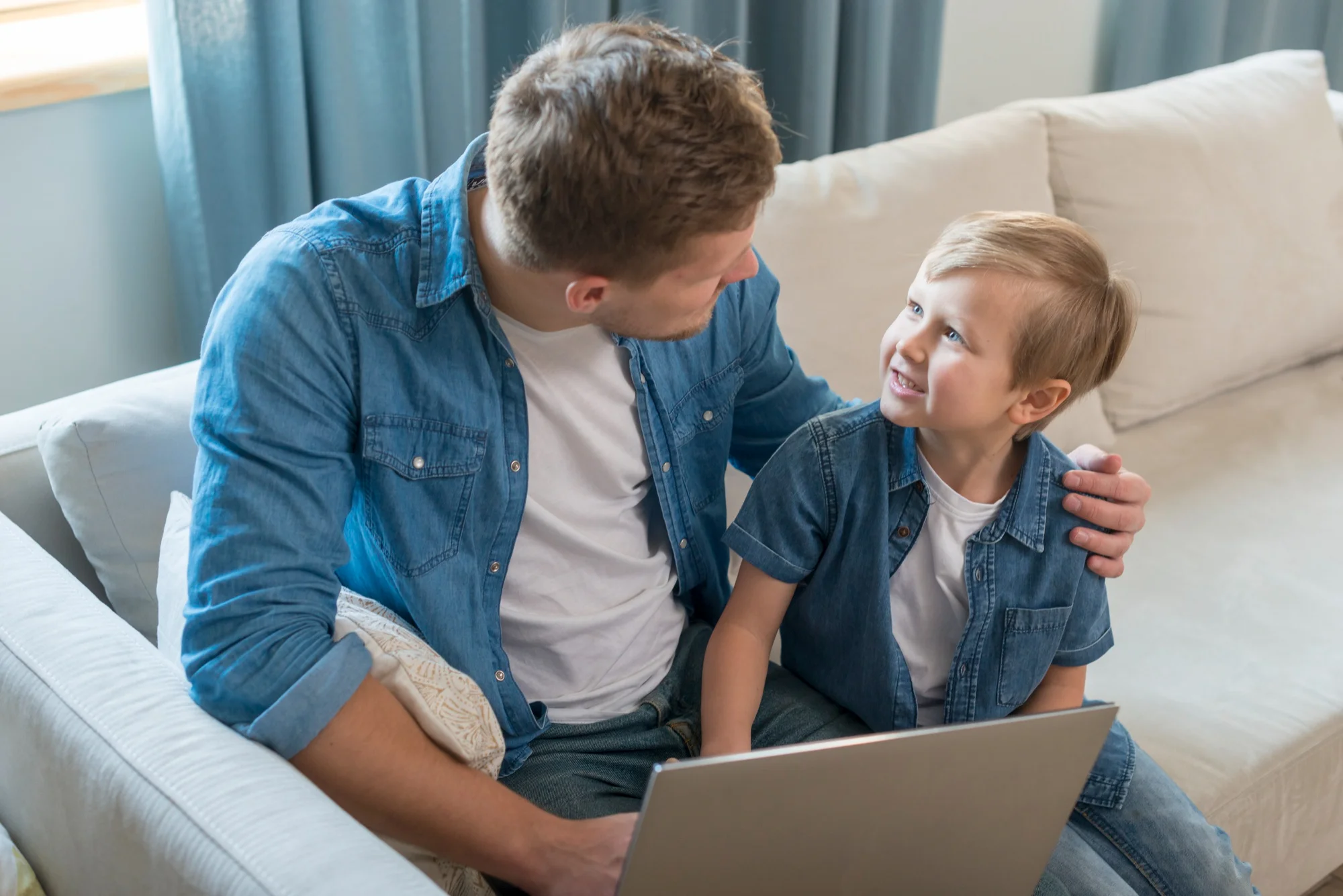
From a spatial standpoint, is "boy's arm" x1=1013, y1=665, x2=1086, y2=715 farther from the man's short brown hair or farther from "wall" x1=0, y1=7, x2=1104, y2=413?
"wall" x1=0, y1=7, x2=1104, y2=413

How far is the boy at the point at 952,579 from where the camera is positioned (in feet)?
3.88

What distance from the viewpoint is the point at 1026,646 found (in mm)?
1227

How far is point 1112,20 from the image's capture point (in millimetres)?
3004

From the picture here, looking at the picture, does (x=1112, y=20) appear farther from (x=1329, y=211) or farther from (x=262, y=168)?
(x=262, y=168)

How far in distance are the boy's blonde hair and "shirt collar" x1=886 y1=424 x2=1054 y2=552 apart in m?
0.07

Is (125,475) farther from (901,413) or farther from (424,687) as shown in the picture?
(901,413)

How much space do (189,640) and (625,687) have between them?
435 millimetres

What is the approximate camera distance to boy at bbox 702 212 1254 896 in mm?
1184

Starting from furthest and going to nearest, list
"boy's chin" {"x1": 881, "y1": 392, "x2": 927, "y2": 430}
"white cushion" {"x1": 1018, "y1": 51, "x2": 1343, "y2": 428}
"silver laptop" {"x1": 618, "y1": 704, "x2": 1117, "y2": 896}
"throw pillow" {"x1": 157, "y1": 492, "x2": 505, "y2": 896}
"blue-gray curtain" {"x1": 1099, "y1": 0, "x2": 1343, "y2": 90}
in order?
"blue-gray curtain" {"x1": 1099, "y1": 0, "x2": 1343, "y2": 90}, "white cushion" {"x1": 1018, "y1": 51, "x2": 1343, "y2": 428}, "boy's chin" {"x1": 881, "y1": 392, "x2": 927, "y2": 430}, "throw pillow" {"x1": 157, "y1": 492, "x2": 505, "y2": 896}, "silver laptop" {"x1": 618, "y1": 704, "x2": 1117, "y2": 896}

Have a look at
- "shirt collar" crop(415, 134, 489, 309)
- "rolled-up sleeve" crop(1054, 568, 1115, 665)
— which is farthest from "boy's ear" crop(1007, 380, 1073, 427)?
"shirt collar" crop(415, 134, 489, 309)

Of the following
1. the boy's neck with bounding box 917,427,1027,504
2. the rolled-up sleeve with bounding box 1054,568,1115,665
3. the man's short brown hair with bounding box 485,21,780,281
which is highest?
the man's short brown hair with bounding box 485,21,780,281

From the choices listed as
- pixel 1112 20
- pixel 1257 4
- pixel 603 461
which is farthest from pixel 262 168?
pixel 1257 4

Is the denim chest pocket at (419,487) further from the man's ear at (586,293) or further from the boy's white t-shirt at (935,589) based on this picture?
the boy's white t-shirt at (935,589)

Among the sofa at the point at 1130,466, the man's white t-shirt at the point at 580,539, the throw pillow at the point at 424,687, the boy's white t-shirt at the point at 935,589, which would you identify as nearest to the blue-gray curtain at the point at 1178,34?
the sofa at the point at 1130,466
